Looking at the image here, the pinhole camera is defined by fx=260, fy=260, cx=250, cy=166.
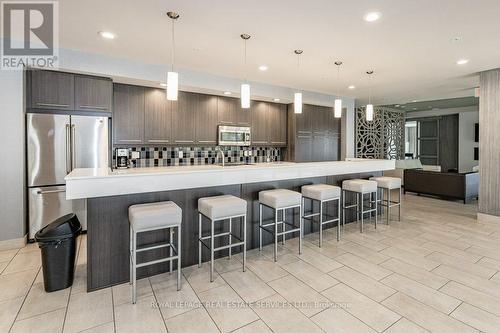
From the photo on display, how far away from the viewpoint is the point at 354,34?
3.07 metres

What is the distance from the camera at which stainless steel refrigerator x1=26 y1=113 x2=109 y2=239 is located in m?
3.49

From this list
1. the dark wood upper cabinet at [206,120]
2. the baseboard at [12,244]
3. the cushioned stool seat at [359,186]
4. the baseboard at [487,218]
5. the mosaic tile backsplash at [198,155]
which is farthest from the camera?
the dark wood upper cabinet at [206,120]

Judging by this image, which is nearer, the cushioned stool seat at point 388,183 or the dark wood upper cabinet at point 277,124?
the cushioned stool seat at point 388,183

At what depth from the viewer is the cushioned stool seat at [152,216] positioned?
2.24m

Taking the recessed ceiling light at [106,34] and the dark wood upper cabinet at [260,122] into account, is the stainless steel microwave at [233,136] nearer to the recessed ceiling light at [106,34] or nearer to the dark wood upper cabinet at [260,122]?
the dark wood upper cabinet at [260,122]

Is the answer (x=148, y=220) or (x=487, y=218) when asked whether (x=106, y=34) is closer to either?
(x=148, y=220)

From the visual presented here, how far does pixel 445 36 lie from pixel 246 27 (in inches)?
93.8

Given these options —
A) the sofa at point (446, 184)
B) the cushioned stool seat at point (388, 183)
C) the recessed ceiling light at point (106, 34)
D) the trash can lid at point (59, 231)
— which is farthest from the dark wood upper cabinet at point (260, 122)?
the sofa at point (446, 184)

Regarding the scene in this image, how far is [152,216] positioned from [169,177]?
512mm

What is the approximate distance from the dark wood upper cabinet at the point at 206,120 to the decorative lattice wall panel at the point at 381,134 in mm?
4942

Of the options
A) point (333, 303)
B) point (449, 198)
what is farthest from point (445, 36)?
point (449, 198)

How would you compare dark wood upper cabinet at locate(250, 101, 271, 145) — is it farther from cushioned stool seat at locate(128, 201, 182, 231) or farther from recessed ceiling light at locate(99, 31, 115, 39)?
cushioned stool seat at locate(128, 201, 182, 231)

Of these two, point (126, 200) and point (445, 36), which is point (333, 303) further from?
point (445, 36)

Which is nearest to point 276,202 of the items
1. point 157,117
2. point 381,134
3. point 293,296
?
point 293,296
